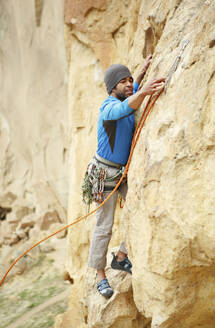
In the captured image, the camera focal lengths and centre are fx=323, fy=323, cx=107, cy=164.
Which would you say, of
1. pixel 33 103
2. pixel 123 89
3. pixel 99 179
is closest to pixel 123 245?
pixel 99 179

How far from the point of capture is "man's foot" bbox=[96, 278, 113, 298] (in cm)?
234

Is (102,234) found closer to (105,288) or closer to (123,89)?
(105,288)

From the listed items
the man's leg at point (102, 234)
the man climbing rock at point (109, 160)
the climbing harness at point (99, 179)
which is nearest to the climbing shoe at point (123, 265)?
the man climbing rock at point (109, 160)

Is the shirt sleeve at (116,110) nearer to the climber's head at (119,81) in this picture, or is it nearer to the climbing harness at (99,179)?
the climber's head at (119,81)

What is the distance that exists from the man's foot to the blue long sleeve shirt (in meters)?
0.90

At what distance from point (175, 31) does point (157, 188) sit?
1.05 m

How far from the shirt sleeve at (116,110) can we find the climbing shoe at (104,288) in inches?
47.7

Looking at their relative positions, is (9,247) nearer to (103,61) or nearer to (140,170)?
(103,61)

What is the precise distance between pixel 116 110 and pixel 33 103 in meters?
6.88

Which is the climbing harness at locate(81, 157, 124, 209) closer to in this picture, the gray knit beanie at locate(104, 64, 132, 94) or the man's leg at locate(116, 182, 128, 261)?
the man's leg at locate(116, 182, 128, 261)

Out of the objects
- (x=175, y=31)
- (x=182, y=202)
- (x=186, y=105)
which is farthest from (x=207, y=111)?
(x=175, y=31)

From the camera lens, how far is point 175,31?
2.09 m

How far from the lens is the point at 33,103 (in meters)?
8.55

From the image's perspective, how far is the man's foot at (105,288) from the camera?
2344mm
